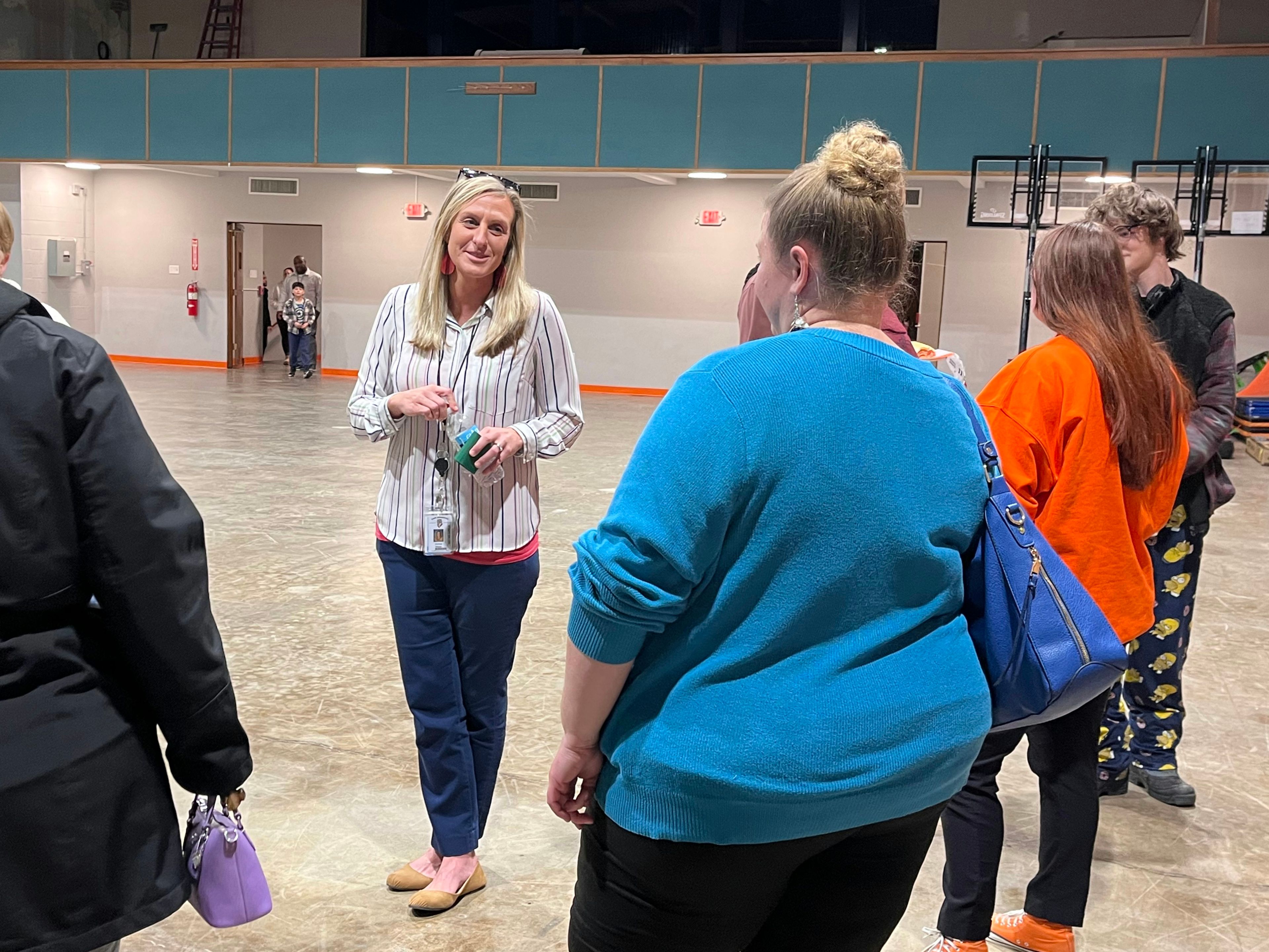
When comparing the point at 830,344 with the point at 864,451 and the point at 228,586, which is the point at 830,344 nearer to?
the point at 864,451

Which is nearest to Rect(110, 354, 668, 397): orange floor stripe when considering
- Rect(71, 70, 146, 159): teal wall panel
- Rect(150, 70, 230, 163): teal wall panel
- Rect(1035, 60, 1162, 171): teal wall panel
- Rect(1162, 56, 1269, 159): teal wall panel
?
Rect(71, 70, 146, 159): teal wall panel

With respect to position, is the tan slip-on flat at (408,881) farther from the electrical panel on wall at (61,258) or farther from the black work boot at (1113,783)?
the electrical panel on wall at (61,258)

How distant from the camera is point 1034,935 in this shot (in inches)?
98.0

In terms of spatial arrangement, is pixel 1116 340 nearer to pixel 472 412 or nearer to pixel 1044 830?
pixel 1044 830

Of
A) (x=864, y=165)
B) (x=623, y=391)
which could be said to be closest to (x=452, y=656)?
(x=864, y=165)

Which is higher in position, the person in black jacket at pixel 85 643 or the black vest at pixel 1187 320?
the black vest at pixel 1187 320

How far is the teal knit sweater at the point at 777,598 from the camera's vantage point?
48.8 inches

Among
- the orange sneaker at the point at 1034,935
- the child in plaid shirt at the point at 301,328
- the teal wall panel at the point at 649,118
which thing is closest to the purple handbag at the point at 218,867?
the orange sneaker at the point at 1034,935

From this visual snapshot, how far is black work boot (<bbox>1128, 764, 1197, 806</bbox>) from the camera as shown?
3369mm

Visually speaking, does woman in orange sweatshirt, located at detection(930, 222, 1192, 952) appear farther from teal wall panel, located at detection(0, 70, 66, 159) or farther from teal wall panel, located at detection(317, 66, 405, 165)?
teal wall panel, located at detection(0, 70, 66, 159)

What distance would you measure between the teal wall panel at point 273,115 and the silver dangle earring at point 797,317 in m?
16.0

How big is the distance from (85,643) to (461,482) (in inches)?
49.8

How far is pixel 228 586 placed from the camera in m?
5.35

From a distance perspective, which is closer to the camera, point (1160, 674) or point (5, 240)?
point (5, 240)
